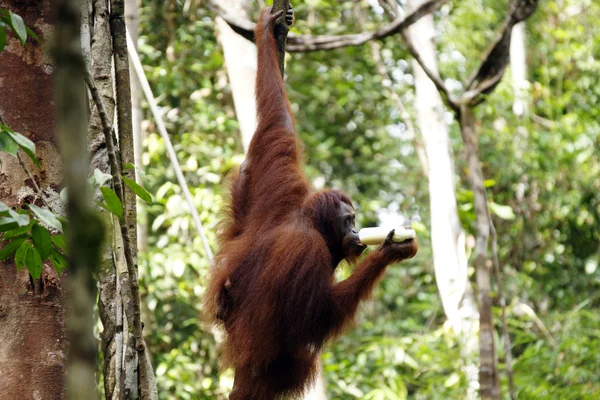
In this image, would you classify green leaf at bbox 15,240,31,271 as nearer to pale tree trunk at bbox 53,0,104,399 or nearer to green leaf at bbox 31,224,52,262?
green leaf at bbox 31,224,52,262

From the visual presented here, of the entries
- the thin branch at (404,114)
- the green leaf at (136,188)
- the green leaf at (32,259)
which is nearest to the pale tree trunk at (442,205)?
the thin branch at (404,114)

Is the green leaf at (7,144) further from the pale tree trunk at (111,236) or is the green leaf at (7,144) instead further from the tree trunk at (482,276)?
the tree trunk at (482,276)

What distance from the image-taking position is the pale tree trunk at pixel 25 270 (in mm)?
1905

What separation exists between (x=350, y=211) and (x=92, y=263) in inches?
102

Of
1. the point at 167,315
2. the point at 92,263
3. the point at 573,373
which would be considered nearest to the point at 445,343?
the point at 573,373

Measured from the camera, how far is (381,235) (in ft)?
9.95

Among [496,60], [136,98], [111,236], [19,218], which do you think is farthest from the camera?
[136,98]

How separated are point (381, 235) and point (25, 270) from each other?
4.91ft

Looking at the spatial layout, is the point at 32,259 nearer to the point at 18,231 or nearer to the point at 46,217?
the point at 18,231

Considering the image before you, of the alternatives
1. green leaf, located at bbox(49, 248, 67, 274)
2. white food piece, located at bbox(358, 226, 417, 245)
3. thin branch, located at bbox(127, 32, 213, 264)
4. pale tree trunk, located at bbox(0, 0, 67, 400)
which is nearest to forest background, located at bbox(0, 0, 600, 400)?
thin branch, located at bbox(127, 32, 213, 264)

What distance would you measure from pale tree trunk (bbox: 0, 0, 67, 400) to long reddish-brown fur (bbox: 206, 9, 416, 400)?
3.48ft

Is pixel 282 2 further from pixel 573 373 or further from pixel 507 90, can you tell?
pixel 507 90

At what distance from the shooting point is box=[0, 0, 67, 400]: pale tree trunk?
191cm

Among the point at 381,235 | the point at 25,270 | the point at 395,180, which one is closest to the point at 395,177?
the point at 395,180
